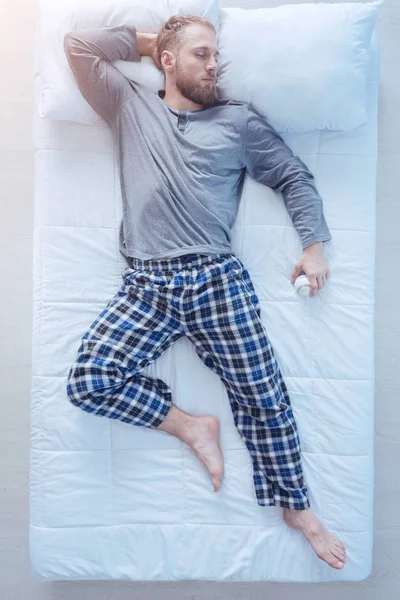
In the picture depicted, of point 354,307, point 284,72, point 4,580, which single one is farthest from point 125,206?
point 4,580

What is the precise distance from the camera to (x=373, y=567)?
4.92ft

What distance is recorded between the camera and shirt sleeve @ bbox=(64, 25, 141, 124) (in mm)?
1331

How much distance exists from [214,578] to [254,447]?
1.08 ft

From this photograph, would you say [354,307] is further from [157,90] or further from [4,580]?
[4,580]

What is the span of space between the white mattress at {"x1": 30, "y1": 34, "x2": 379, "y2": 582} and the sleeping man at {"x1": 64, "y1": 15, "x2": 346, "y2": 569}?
40 millimetres

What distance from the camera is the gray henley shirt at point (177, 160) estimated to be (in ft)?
4.40

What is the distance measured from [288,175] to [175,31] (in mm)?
438

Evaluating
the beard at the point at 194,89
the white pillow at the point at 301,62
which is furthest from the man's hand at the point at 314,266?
the beard at the point at 194,89

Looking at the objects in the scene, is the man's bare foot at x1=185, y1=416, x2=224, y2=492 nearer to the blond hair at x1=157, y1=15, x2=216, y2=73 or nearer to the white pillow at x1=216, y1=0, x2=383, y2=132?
the white pillow at x1=216, y1=0, x2=383, y2=132

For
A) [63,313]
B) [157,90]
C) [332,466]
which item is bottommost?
[332,466]

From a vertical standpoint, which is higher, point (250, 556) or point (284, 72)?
point (284, 72)

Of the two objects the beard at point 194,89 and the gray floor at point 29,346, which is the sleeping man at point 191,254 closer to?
the beard at point 194,89

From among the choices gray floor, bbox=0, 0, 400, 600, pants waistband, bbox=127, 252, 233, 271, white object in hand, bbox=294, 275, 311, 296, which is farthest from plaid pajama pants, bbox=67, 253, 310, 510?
gray floor, bbox=0, 0, 400, 600

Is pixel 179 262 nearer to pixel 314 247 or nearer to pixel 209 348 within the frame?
pixel 209 348
